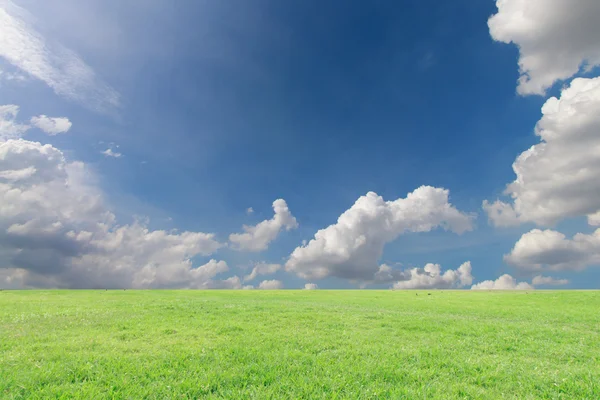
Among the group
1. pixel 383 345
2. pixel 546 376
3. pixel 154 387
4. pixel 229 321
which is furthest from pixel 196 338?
pixel 546 376

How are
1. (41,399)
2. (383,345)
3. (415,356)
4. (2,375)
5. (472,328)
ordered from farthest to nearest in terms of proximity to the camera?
(472,328)
(383,345)
(415,356)
(2,375)
(41,399)

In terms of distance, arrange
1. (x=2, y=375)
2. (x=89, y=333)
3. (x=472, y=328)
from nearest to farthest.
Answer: (x=2, y=375) < (x=89, y=333) < (x=472, y=328)

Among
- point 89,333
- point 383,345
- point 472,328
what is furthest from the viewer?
point 472,328

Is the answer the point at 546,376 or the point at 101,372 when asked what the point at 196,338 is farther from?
the point at 546,376

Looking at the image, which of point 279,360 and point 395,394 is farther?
point 279,360

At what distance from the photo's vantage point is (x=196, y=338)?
16.4 meters

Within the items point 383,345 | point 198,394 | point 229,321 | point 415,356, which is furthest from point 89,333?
point 415,356

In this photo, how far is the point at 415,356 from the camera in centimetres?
1368

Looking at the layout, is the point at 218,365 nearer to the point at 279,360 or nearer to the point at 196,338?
the point at 279,360

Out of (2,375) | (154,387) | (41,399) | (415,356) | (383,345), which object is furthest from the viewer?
(383,345)

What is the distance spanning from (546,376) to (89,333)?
19710 mm

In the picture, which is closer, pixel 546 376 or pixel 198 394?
pixel 198 394

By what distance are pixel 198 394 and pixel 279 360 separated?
133 inches

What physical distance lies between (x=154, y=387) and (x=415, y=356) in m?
9.44
